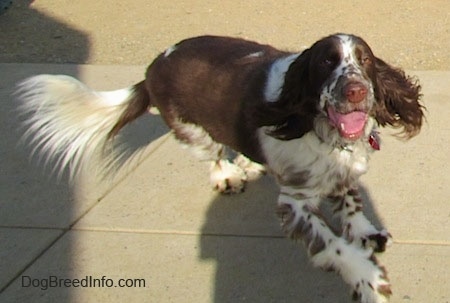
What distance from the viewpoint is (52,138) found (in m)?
5.02

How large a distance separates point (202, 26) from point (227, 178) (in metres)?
5.33

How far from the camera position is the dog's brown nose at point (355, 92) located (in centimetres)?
342

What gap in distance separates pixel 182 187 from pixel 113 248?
878 millimetres

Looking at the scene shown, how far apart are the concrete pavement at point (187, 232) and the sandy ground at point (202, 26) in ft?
9.38

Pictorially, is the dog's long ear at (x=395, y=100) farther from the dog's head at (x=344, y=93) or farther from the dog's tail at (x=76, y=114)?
the dog's tail at (x=76, y=114)

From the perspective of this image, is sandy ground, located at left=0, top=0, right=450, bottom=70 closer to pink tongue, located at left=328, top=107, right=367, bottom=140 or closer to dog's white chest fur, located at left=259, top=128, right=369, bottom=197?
dog's white chest fur, located at left=259, top=128, right=369, bottom=197

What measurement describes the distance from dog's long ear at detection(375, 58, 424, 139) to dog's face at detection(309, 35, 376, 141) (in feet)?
0.73

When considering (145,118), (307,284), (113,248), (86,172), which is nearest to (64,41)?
(145,118)

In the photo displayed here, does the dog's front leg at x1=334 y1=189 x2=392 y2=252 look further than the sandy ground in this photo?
No

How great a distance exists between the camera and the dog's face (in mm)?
3473

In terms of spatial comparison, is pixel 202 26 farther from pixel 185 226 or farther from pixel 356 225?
pixel 356 225

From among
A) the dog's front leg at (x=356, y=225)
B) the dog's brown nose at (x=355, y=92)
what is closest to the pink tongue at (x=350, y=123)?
the dog's brown nose at (x=355, y=92)

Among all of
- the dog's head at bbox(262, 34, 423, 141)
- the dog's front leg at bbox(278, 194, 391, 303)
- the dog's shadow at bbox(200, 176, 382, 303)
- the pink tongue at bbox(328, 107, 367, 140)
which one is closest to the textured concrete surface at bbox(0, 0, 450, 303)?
the dog's shadow at bbox(200, 176, 382, 303)

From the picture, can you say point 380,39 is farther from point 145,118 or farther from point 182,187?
point 182,187
